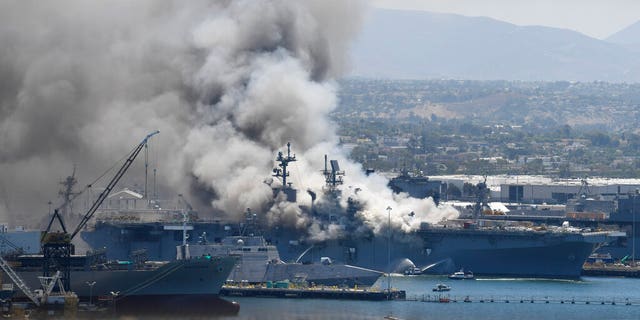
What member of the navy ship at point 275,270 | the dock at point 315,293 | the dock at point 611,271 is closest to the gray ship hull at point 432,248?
the dock at point 611,271

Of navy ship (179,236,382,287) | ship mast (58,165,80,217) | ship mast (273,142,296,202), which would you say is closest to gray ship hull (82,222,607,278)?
ship mast (273,142,296,202)

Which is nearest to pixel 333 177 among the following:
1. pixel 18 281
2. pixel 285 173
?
pixel 285 173

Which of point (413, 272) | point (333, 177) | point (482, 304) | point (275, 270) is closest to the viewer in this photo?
point (482, 304)

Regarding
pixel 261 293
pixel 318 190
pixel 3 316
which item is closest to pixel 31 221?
pixel 318 190

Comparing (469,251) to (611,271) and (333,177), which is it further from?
(611,271)

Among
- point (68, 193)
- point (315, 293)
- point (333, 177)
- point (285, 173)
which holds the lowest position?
point (315, 293)
